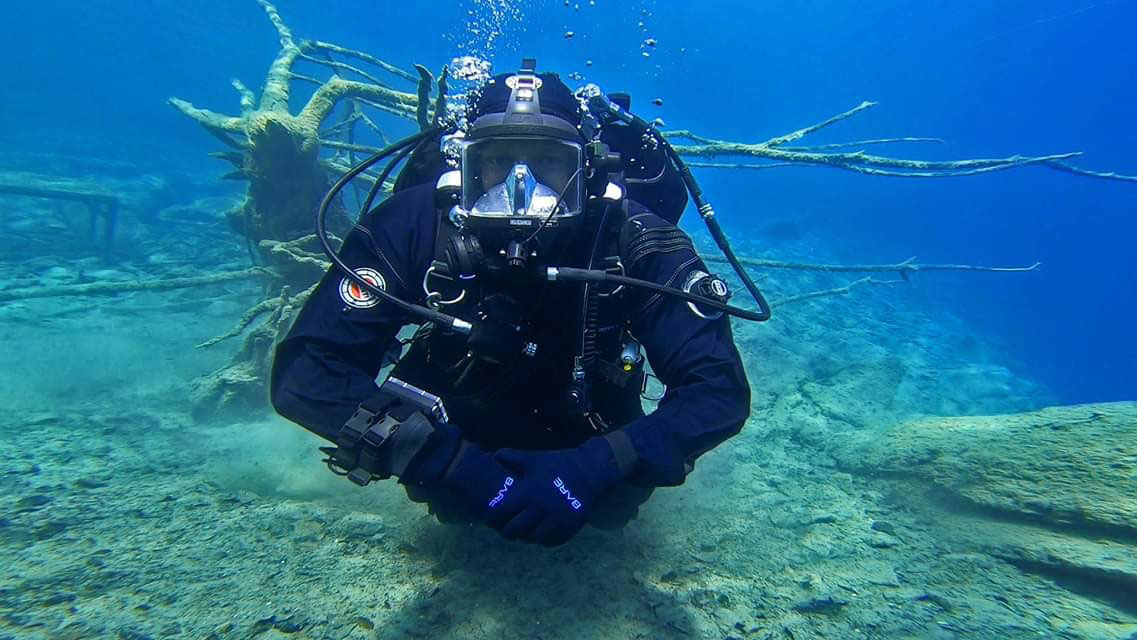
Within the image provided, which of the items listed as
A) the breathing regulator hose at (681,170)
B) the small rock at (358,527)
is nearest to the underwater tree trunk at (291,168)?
the breathing regulator hose at (681,170)

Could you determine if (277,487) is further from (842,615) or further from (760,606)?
(842,615)

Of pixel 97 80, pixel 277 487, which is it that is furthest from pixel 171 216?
pixel 97 80

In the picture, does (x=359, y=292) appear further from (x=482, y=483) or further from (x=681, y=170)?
(x=681, y=170)

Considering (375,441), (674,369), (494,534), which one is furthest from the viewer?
(494,534)

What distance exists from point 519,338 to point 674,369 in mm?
897

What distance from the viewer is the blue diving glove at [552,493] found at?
2.18 meters

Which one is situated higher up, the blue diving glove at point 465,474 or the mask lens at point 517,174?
the mask lens at point 517,174

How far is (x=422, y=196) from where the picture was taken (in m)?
2.96

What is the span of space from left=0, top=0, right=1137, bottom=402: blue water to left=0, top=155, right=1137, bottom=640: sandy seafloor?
776cm

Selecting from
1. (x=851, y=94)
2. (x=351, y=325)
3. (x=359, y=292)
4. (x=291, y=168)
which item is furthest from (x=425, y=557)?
(x=851, y=94)

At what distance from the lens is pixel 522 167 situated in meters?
2.68

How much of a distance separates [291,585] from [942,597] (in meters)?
3.67

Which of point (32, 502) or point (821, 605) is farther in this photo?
point (32, 502)

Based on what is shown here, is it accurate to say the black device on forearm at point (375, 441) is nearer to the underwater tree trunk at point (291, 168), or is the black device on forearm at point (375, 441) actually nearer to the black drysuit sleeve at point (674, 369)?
the black drysuit sleeve at point (674, 369)
